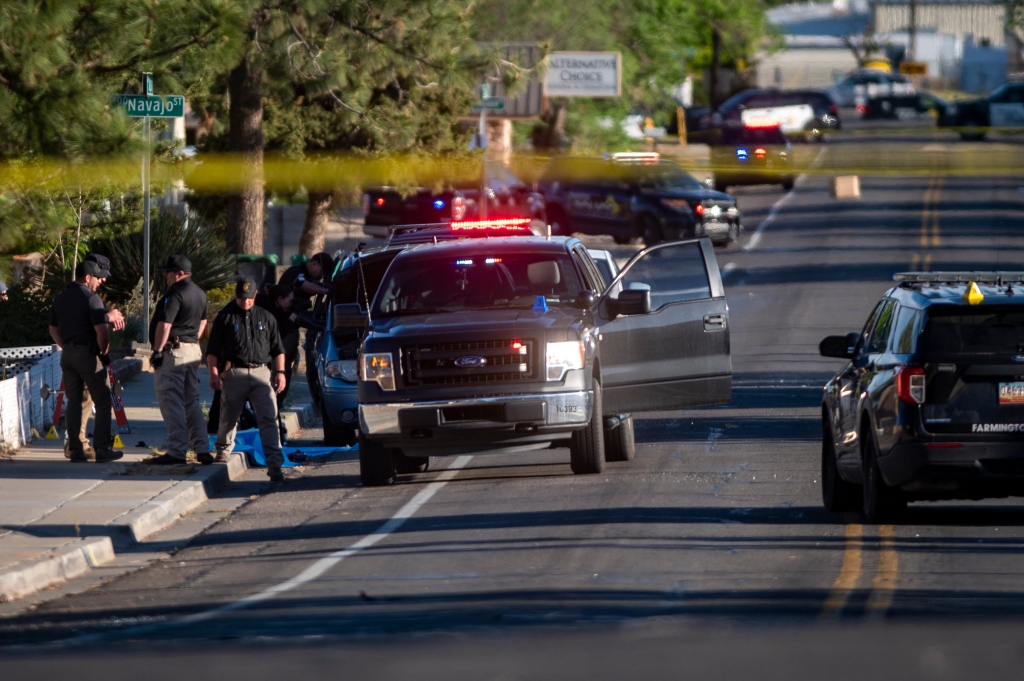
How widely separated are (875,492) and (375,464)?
15.0ft

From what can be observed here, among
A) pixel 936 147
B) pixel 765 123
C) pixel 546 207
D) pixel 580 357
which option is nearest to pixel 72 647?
pixel 580 357

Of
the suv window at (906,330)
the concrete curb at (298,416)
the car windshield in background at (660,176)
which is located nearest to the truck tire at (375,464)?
the concrete curb at (298,416)

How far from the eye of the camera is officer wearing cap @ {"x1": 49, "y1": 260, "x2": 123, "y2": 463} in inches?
621

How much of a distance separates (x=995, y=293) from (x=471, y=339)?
4261 millimetres

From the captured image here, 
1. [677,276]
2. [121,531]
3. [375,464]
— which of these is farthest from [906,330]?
[121,531]

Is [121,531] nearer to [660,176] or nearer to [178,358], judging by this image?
[178,358]

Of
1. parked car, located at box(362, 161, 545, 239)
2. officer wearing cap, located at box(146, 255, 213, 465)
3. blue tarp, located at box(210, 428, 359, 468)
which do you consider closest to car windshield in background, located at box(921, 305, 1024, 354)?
officer wearing cap, located at box(146, 255, 213, 465)

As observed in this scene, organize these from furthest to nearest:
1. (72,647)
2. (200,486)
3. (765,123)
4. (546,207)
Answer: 1. (765,123)
2. (546,207)
3. (200,486)
4. (72,647)

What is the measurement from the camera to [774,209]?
161 feet

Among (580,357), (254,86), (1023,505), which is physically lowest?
(1023,505)

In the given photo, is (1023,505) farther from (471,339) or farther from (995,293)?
(471,339)

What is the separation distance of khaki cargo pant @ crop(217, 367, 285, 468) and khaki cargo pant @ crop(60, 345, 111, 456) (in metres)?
1.12

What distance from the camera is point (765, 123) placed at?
4819 centimetres

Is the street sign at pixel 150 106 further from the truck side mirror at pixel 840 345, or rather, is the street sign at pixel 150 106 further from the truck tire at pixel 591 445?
the truck side mirror at pixel 840 345
